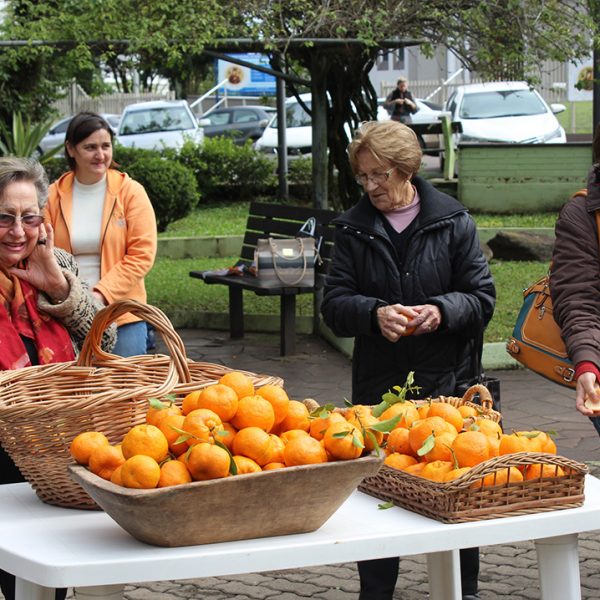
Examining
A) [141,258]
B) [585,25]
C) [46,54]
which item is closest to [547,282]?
[141,258]

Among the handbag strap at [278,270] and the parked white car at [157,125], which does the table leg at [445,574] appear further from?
the parked white car at [157,125]

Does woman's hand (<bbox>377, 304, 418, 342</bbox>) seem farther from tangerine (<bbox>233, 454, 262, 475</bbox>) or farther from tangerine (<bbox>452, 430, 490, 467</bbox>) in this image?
tangerine (<bbox>233, 454, 262, 475</bbox>)

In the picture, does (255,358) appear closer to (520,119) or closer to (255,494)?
(255,494)

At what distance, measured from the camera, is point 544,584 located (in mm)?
2971

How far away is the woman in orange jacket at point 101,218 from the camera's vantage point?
19.0ft

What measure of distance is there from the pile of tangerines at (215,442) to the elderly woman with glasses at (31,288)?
1.00 meters

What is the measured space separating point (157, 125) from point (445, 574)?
22.9 metres

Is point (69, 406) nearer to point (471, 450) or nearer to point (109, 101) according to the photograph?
point (471, 450)

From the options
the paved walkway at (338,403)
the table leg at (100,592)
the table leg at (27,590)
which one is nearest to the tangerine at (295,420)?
the table leg at (100,592)

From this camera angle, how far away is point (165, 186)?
51.1ft

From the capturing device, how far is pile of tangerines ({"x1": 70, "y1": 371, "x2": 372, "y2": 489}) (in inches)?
99.9

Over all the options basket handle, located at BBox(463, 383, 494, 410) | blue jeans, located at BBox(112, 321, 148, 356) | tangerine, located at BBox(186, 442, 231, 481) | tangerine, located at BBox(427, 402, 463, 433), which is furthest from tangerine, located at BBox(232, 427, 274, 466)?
blue jeans, located at BBox(112, 321, 148, 356)

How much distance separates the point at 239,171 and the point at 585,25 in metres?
12.6

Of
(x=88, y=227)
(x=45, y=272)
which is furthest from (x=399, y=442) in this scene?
(x=88, y=227)
